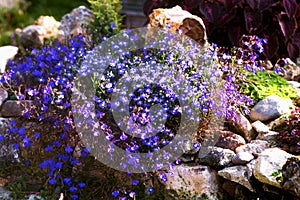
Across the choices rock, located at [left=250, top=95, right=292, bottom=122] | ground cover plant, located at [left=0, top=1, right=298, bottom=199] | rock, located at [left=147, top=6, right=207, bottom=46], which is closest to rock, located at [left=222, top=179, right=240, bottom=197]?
ground cover plant, located at [left=0, top=1, right=298, bottom=199]

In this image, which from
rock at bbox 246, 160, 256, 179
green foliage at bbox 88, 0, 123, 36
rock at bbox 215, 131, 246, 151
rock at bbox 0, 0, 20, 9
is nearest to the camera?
rock at bbox 246, 160, 256, 179

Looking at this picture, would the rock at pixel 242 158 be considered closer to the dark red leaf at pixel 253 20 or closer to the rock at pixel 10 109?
the dark red leaf at pixel 253 20

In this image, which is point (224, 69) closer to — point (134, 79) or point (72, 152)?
point (134, 79)

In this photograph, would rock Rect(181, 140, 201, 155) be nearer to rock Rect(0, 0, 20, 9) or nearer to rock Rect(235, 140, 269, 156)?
rock Rect(235, 140, 269, 156)

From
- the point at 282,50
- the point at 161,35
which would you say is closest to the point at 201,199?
the point at 161,35

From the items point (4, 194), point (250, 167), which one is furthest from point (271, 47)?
point (4, 194)

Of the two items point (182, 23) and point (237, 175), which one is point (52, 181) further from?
point (182, 23)
